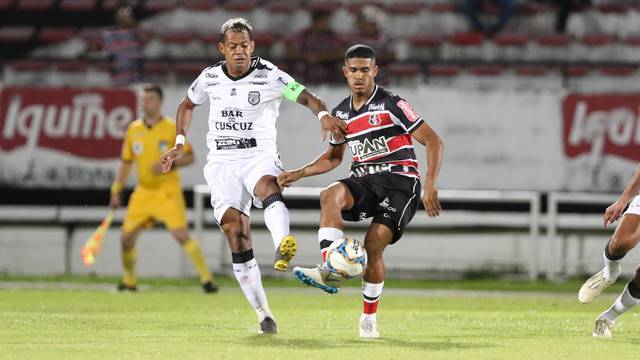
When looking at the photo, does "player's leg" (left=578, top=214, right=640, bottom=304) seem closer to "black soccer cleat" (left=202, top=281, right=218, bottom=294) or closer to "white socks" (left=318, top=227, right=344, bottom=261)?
"white socks" (left=318, top=227, right=344, bottom=261)

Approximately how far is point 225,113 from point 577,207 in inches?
340

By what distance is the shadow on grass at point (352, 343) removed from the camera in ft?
30.9

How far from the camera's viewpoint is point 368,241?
9.88m

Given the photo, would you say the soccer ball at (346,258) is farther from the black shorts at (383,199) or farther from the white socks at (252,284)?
the white socks at (252,284)

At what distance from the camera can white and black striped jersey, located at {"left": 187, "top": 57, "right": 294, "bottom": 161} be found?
34.6ft

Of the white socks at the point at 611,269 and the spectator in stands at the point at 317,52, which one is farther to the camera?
the spectator in stands at the point at 317,52

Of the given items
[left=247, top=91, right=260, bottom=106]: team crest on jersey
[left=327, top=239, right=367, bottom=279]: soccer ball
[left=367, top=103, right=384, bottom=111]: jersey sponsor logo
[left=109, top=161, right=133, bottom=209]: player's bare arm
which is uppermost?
[left=247, top=91, right=260, bottom=106]: team crest on jersey

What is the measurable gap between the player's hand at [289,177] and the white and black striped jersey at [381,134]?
416 millimetres

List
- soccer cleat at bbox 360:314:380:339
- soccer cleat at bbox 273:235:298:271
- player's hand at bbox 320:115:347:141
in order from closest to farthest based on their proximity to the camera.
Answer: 1. soccer cleat at bbox 273:235:298:271
2. player's hand at bbox 320:115:347:141
3. soccer cleat at bbox 360:314:380:339

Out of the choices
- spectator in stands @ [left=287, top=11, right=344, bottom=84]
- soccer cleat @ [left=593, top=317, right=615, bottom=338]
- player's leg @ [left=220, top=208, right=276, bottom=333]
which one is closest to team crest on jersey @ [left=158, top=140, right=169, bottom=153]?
spectator in stands @ [left=287, top=11, right=344, bottom=84]

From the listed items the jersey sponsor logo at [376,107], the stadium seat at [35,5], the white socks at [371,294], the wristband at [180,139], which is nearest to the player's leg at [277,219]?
the white socks at [371,294]

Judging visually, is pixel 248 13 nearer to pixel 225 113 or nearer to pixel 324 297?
pixel 324 297

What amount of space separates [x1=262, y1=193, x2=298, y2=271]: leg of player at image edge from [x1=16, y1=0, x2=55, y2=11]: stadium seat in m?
13.4

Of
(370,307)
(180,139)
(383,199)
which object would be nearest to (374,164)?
(383,199)
